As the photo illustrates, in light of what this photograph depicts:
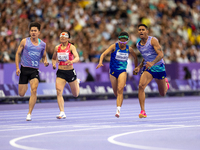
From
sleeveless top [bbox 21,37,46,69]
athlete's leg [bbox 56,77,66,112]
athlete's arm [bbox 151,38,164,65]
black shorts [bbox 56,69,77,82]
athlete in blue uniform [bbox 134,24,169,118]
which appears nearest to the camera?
athlete's arm [bbox 151,38,164,65]

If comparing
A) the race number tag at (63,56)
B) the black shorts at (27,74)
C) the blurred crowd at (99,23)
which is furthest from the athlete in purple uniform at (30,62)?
the blurred crowd at (99,23)

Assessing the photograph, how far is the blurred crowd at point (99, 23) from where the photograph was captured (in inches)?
996

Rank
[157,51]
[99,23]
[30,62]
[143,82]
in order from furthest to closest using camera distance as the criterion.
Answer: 1. [99,23]
2. [30,62]
3. [143,82]
4. [157,51]

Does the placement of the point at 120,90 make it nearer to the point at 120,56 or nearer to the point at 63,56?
the point at 120,56

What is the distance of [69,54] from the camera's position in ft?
42.8

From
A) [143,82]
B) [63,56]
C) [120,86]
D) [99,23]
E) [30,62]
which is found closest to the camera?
[143,82]

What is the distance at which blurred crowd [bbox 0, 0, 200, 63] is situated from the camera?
2530cm

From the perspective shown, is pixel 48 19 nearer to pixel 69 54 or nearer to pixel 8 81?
pixel 8 81

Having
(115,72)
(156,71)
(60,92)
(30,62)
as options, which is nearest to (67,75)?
(60,92)

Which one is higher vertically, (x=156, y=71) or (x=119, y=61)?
(x=119, y=61)

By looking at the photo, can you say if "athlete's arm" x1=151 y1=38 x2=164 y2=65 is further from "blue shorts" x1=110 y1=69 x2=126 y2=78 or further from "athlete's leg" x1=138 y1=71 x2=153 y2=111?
"blue shorts" x1=110 y1=69 x2=126 y2=78

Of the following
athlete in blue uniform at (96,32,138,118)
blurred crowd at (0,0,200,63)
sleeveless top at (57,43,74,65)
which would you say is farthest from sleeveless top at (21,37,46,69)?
blurred crowd at (0,0,200,63)

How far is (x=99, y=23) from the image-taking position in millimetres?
29234

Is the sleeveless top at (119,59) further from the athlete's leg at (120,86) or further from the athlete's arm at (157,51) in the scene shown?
the athlete's arm at (157,51)
